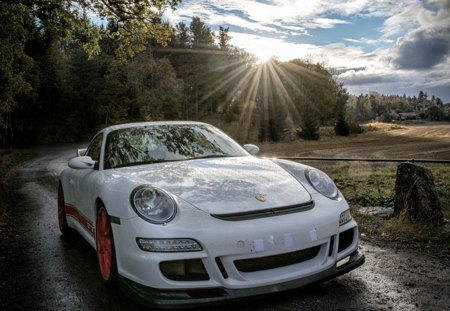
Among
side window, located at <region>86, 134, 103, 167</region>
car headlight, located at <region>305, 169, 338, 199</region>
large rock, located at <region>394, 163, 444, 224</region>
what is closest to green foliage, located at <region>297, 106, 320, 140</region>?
large rock, located at <region>394, 163, 444, 224</region>

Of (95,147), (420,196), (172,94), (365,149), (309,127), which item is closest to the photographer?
(95,147)

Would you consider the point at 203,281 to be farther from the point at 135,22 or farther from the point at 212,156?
the point at 135,22

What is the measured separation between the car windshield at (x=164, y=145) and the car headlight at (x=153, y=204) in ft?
3.23

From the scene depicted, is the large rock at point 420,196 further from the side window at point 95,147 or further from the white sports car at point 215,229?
the side window at point 95,147

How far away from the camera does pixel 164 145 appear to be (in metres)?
4.62

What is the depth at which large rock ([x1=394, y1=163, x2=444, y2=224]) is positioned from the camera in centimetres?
558

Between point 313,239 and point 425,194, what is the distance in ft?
10.2

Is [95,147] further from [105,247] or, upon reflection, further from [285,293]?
[285,293]

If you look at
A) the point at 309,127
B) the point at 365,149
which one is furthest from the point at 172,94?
the point at 365,149

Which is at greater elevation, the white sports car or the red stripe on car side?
the white sports car

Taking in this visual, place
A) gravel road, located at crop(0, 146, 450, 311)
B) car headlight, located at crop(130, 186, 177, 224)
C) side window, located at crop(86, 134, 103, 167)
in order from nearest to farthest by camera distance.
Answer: car headlight, located at crop(130, 186, 177, 224)
gravel road, located at crop(0, 146, 450, 311)
side window, located at crop(86, 134, 103, 167)

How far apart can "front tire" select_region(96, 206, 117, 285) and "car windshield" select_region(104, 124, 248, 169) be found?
0.65 metres

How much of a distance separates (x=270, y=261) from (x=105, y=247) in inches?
62.9

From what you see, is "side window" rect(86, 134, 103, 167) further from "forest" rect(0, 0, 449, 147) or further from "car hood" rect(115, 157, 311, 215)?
"forest" rect(0, 0, 449, 147)
